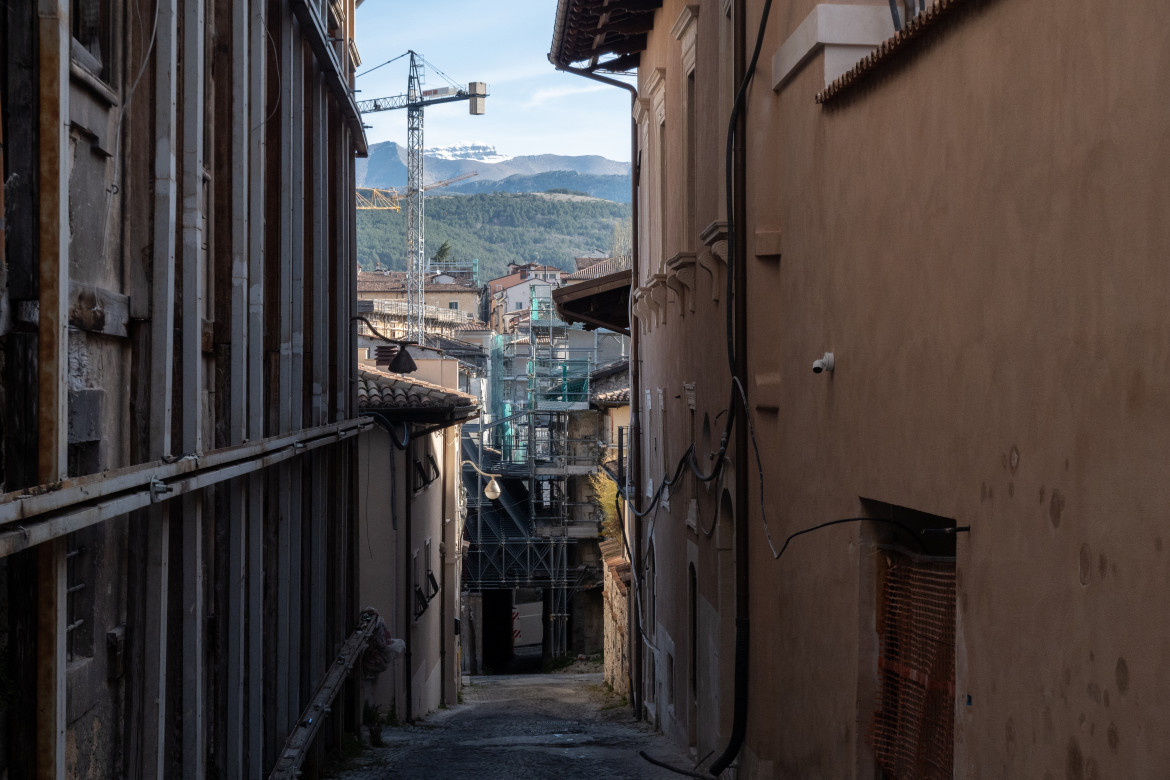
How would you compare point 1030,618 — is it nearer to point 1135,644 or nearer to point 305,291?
point 1135,644

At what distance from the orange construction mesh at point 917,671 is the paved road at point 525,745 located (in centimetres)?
480

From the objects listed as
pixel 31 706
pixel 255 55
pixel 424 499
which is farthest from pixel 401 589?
pixel 31 706

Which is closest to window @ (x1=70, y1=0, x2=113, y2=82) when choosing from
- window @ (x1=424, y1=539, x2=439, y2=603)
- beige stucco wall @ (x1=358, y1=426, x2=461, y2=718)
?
beige stucco wall @ (x1=358, y1=426, x2=461, y2=718)

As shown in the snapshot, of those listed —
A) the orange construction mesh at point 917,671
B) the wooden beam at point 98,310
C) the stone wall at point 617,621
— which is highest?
the wooden beam at point 98,310

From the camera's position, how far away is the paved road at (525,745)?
10617 mm

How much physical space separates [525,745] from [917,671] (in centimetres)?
828

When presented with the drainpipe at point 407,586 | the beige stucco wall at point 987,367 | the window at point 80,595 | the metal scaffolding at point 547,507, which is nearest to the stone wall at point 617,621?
the drainpipe at point 407,586

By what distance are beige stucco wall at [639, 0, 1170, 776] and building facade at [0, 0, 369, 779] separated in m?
3.23

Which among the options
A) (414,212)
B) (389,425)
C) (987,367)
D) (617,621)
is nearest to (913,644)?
(987,367)

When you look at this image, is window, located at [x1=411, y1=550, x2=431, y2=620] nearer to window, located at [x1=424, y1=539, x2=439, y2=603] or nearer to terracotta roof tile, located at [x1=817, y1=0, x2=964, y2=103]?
window, located at [x1=424, y1=539, x2=439, y2=603]

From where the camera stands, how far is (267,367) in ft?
27.5

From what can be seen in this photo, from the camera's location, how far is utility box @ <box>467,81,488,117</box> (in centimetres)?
9675

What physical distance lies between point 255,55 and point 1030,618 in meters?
5.68

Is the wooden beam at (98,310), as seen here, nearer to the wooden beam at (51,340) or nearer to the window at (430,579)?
the wooden beam at (51,340)
